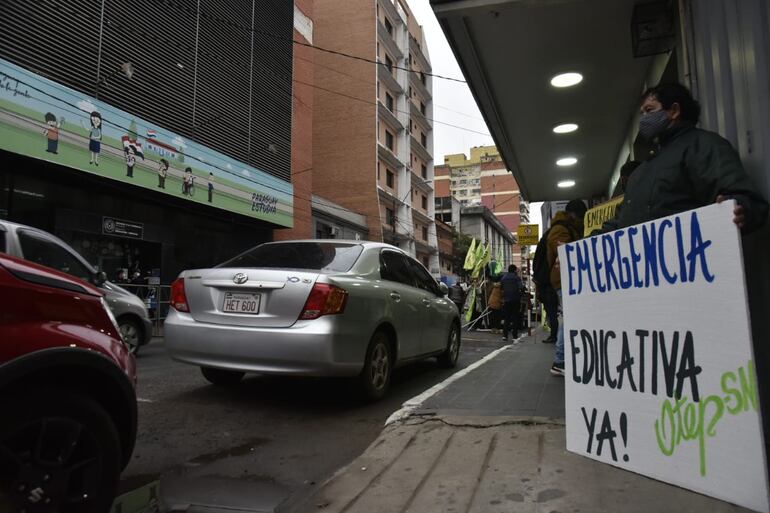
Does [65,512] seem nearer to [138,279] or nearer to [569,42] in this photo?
[569,42]

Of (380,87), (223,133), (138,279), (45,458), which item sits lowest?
(45,458)

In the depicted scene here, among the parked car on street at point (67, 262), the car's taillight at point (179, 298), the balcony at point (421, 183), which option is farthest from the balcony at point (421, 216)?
the car's taillight at point (179, 298)

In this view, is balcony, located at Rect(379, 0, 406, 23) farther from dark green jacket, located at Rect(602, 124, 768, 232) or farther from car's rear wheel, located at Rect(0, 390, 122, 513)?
car's rear wheel, located at Rect(0, 390, 122, 513)

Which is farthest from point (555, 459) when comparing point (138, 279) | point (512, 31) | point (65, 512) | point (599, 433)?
point (138, 279)

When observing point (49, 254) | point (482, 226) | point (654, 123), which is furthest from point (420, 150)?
point (654, 123)

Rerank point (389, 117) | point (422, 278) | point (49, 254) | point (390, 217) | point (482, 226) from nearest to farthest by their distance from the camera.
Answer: point (49, 254) → point (422, 278) → point (389, 117) → point (390, 217) → point (482, 226)

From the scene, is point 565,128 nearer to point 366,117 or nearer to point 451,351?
point 451,351

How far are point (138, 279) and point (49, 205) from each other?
11.6 feet

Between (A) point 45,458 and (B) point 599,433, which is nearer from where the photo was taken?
(A) point 45,458

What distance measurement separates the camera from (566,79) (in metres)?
6.02

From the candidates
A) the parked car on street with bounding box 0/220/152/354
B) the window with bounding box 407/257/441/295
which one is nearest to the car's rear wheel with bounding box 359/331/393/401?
the window with bounding box 407/257/441/295

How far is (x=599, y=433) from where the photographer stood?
2564mm

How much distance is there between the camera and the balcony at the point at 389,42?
38150 mm

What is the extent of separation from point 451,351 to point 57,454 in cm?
570
